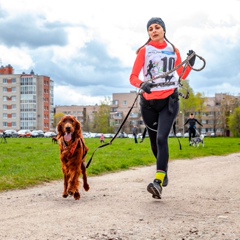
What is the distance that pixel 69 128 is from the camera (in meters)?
7.70

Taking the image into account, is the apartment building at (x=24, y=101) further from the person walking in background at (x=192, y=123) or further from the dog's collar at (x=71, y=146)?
the dog's collar at (x=71, y=146)

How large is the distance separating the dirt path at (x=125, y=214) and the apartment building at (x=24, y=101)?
154 m

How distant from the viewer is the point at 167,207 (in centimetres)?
650

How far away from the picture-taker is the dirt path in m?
4.88

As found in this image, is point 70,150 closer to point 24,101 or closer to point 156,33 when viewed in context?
point 156,33

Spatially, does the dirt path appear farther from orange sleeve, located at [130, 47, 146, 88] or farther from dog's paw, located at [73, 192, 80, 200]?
orange sleeve, located at [130, 47, 146, 88]

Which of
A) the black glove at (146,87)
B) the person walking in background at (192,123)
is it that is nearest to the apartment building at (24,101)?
the person walking in background at (192,123)

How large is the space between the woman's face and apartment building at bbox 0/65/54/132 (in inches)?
6087

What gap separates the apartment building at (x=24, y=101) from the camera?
161 meters

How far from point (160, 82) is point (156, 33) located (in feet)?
2.43

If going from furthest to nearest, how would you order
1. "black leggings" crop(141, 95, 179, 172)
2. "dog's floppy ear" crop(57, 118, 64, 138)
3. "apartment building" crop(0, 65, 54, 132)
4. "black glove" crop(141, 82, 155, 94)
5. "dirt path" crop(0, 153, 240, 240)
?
"apartment building" crop(0, 65, 54, 132) < "dog's floppy ear" crop(57, 118, 64, 138) < "black leggings" crop(141, 95, 179, 172) < "black glove" crop(141, 82, 155, 94) < "dirt path" crop(0, 153, 240, 240)

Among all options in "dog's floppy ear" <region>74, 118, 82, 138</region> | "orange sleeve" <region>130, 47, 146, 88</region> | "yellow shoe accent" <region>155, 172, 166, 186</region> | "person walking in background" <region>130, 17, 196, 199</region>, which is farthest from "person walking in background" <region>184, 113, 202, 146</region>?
"yellow shoe accent" <region>155, 172, 166, 186</region>

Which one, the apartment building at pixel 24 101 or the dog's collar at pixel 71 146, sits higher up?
the apartment building at pixel 24 101

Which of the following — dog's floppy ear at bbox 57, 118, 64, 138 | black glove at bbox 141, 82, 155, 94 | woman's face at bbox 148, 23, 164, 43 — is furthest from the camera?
dog's floppy ear at bbox 57, 118, 64, 138
